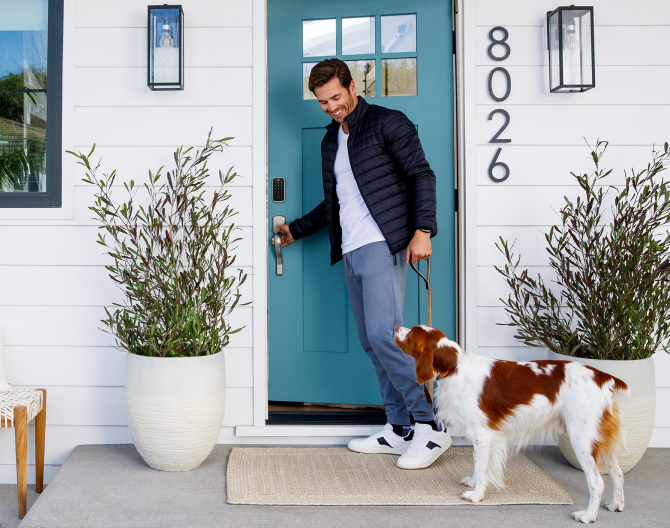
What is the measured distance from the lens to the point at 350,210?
2242 mm

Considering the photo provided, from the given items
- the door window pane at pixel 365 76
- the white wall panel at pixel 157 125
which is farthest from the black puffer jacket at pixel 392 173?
the white wall panel at pixel 157 125

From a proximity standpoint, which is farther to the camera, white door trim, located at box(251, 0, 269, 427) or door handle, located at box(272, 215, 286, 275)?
door handle, located at box(272, 215, 286, 275)

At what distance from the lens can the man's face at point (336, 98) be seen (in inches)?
84.8

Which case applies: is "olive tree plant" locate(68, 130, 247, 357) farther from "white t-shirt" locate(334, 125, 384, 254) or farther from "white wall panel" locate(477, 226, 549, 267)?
"white wall panel" locate(477, 226, 549, 267)

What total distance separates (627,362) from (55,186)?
2.51 metres

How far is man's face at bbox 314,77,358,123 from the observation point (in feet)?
7.07

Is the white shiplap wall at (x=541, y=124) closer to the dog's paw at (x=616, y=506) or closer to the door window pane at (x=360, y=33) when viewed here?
the door window pane at (x=360, y=33)

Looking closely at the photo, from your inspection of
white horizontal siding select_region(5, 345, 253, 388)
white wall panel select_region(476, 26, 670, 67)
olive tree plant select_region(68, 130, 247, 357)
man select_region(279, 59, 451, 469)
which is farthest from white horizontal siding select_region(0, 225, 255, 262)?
white wall panel select_region(476, 26, 670, 67)

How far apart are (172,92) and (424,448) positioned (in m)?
1.88

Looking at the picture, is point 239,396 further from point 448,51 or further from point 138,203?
point 448,51

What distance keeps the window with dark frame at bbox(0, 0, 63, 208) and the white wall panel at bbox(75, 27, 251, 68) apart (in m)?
0.19

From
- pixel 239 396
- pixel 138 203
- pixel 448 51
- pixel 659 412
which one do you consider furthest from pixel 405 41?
pixel 659 412

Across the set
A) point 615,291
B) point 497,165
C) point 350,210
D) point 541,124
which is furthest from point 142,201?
point 615,291

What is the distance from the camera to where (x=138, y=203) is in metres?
2.43
